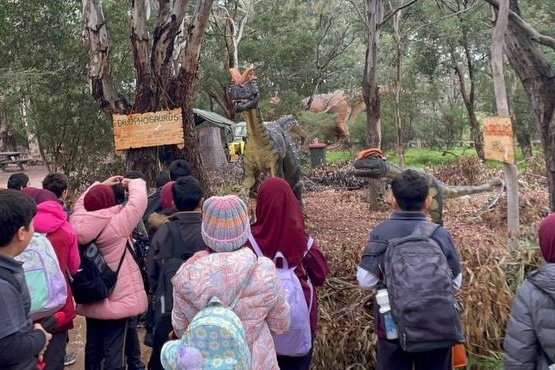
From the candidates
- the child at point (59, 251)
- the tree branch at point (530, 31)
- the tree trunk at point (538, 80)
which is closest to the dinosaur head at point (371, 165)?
the tree trunk at point (538, 80)

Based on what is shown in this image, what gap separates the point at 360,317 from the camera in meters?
4.01

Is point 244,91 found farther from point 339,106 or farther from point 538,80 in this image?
point 339,106

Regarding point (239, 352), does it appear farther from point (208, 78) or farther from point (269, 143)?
point (208, 78)

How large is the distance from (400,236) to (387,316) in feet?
1.23

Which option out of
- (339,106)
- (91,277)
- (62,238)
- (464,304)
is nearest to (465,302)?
(464,304)

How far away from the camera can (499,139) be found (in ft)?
13.8

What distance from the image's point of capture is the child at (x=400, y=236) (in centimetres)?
282

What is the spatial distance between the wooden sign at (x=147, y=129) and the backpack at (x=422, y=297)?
4.13 m

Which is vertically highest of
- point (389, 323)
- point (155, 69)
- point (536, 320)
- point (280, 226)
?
point (155, 69)

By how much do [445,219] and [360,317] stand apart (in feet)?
16.6

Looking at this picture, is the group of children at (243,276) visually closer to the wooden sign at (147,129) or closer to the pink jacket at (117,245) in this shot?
the pink jacket at (117,245)

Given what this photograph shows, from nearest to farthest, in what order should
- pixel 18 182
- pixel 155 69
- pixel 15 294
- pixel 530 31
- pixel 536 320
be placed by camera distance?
pixel 15 294
pixel 536 320
pixel 18 182
pixel 530 31
pixel 155 69

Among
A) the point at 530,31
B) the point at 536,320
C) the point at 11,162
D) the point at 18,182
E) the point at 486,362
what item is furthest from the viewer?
the point at 11,162

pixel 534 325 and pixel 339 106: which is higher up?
pixel 339 106
